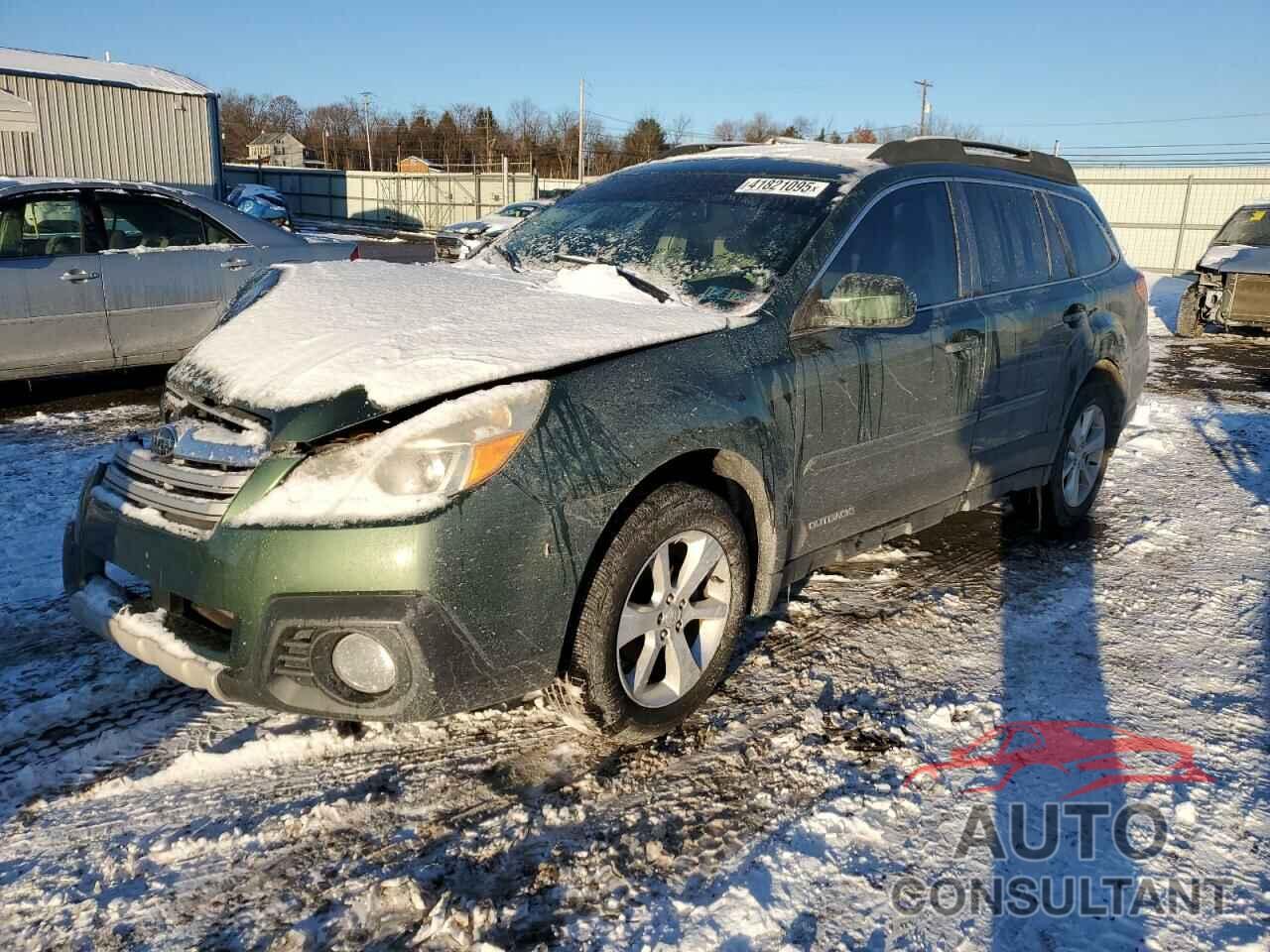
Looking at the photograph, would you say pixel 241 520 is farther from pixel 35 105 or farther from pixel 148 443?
pixel 35 105

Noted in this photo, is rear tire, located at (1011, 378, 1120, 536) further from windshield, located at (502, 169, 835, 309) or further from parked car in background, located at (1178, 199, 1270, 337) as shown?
parked car in background, located at (1178, 199, 1270, 337)

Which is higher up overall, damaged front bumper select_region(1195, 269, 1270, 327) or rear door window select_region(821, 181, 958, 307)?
rear door window select_region(821, 181, 958, 307)

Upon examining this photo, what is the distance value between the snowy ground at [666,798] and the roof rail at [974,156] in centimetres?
184

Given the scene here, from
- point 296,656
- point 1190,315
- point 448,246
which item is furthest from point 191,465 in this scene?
point 448,246

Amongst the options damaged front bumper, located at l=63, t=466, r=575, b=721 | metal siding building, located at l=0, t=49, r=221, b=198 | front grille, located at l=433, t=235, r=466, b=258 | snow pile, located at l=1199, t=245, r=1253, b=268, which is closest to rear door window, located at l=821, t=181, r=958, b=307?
damaged front bumper, located at l=63, t=466, r=575, b=721

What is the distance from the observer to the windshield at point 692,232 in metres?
3.34

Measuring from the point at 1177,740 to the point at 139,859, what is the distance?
3.04 meters

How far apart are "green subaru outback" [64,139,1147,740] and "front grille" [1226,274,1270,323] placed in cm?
963

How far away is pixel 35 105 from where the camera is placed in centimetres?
1867

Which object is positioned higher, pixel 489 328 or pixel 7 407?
pixel 489 328

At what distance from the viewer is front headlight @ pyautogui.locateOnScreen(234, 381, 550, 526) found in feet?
7.72

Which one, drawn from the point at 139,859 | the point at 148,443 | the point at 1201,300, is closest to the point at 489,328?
the point at 148,443

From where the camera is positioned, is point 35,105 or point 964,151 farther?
point 35,105

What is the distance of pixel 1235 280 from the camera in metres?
12.0
